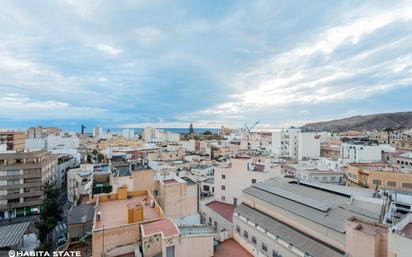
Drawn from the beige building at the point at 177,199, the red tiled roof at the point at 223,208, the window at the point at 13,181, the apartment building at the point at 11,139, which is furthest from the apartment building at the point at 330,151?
the apartment building at the point at 11,139

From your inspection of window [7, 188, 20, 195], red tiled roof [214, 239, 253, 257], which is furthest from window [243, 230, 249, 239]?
window [7, 188, 20, 195]

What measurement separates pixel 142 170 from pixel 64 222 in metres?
20.4

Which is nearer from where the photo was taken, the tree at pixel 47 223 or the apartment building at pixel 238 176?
the tree at pixel 47 223

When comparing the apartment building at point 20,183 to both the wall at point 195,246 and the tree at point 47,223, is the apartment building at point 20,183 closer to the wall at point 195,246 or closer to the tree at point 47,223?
the tree at point 47,223

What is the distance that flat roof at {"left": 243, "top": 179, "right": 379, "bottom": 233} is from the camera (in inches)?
548

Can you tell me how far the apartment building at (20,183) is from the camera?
36.3m

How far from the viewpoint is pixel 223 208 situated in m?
26.7

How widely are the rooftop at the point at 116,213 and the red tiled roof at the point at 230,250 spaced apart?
4.28m

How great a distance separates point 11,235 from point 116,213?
1921 centimetres

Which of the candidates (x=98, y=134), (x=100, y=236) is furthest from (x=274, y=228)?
(x=98, y=134)

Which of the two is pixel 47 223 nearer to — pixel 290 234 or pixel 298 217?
pixel 290 234

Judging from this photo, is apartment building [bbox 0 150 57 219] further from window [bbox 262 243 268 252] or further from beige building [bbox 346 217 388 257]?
beige building [bbox 346 217 388 257]

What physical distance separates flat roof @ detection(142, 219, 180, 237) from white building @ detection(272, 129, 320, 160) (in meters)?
54.9

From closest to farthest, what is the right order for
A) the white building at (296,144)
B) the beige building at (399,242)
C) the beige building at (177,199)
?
the beige building at (399,242), the beige building at (177,199), the white building at (296,144)
